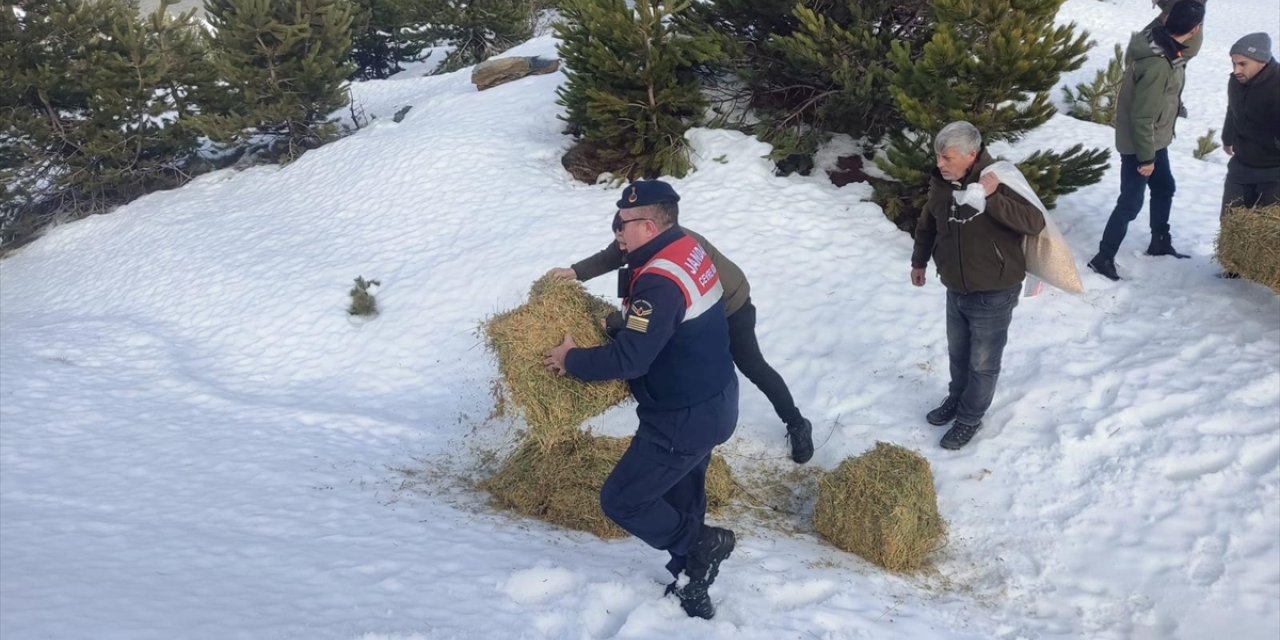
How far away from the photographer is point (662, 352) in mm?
3467

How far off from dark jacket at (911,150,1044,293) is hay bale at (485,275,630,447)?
7.10 ft

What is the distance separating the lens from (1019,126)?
7551 mm

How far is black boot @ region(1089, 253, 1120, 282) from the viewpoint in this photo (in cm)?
666

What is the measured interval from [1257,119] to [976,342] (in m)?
2.83

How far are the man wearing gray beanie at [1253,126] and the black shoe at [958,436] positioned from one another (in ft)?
8.99

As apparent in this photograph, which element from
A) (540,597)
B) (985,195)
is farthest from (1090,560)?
(540,597)

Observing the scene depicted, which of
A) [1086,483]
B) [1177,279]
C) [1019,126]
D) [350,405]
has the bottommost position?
[350,405]

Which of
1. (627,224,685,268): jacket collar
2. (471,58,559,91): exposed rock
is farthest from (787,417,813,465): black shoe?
(471,58,559,91): exposed rock

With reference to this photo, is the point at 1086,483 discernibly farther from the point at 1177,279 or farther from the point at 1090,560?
the point at 1177,279

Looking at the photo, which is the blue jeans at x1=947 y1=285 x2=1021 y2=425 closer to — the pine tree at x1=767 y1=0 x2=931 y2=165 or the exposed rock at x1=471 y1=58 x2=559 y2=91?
the pine tree at x1=767 y1=0 x2=931 y2=165

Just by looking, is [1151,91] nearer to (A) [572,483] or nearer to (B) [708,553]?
(B) [708,553]

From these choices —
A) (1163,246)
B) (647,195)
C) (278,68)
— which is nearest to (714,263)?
(647,195)

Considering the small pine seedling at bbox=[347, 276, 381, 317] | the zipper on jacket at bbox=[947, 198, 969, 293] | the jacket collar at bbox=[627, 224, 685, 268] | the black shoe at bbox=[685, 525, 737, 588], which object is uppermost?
the jacket collar at bbox=[627, 224, 685, 268]

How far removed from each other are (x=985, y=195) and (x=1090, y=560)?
6.78 feet
